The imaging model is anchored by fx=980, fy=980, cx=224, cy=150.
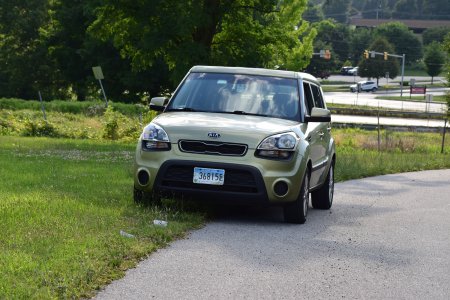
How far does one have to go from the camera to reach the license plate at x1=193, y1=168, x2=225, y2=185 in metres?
10.5

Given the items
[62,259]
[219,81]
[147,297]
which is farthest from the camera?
[219,81]

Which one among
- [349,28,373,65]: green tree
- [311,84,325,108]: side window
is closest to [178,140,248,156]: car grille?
[311,84,325,108]: side window

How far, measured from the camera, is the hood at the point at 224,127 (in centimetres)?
1066

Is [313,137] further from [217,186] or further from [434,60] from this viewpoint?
[434,60]

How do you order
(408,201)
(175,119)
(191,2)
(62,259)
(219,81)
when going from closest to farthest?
(62,259) < (175,119) < (219,81) < (408,201) < (191,2)

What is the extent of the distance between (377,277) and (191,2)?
70.4 feet

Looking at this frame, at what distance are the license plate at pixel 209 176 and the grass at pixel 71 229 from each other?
1.35ft

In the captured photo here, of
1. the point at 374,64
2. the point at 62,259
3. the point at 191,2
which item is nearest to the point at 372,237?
the point at 62,259

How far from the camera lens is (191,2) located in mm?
28594

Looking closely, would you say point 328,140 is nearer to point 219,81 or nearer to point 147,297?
point 219,81

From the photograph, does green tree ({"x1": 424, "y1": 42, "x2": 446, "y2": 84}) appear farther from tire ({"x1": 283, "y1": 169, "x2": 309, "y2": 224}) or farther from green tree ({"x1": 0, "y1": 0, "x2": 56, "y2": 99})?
tire ({"x1": 283, "y1": 169, "x2": 309, "y2": 224})

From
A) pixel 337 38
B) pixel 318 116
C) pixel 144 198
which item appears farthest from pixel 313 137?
pixel 337 38

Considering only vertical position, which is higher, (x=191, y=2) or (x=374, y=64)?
(x=191, y=2)

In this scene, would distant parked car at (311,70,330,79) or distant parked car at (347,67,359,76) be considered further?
distant parked car at (347,67,359,76)
